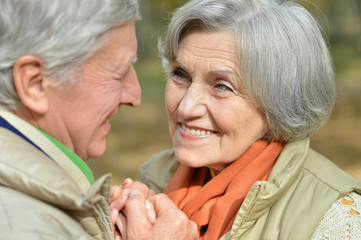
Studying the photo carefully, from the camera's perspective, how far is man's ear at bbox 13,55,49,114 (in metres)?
2.00

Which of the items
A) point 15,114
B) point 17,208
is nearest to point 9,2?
point 15,114

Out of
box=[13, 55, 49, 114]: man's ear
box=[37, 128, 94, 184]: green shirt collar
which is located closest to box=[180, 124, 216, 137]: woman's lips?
box=[37, 128, 94, 184]: green shirt collar

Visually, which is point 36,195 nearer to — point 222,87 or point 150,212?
point 150,212

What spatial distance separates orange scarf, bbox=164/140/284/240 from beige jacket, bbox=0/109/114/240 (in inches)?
40.7

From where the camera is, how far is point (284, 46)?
9.74 ft

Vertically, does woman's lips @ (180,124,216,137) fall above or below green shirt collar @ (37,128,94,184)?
below

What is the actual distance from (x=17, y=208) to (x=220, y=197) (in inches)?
60.5

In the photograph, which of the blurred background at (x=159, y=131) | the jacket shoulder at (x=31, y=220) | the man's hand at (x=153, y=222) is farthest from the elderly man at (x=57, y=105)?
the blurred background at (x=159, y=131)

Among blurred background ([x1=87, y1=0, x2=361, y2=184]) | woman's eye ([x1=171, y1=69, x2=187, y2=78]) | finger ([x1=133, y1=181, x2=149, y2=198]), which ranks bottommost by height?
blurred background ([x1=87, y1=0, x2=361, y2=184])

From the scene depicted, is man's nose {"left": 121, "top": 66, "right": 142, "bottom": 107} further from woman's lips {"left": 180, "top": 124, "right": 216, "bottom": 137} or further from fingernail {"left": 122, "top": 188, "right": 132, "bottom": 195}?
woman's lips {"left": 180, "top": 124, "right": 216, "bottom": 137}

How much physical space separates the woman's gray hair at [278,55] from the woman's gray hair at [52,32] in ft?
3.53

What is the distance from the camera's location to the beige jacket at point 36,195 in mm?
1779

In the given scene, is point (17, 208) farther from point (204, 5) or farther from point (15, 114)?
point (204, 5)

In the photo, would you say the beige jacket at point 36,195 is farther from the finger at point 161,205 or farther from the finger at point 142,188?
the finger at point 142,188
